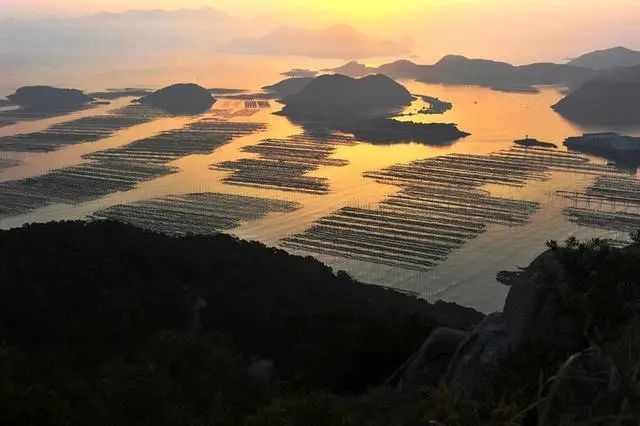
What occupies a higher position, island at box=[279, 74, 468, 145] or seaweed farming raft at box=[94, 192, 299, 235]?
island at box=[279, 74, 468, 145]

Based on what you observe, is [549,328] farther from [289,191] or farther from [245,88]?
[245,88]

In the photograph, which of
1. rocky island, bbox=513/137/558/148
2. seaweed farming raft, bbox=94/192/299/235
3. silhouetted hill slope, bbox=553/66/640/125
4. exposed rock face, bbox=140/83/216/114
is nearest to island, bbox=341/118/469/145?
rocky island, bbox=513/137/558/148

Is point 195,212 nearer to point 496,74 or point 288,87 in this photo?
point 288,87

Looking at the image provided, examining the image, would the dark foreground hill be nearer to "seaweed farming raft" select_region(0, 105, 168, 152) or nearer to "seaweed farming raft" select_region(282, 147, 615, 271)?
"seaweed farming raft" select_region(282, 147, 615, 271)

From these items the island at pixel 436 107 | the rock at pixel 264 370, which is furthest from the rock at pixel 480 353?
the island at pixel 436 107

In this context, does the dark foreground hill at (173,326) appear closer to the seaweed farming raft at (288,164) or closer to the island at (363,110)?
the seaweed farming raft at (288,164)

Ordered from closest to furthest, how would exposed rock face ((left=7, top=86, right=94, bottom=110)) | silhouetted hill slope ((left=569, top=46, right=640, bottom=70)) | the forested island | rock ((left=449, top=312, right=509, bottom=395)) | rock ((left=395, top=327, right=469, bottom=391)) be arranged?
the forested island → rock ((left=449, top=312, right=509, bottom=395)) → rock ((left=395, top=327, right=469, bottom=391)) → exposed rock face ((left=7, top=86, right=94, bottom=110)) → silhouetted hill slope ((left=569, top=46, right=640, bottom=70))

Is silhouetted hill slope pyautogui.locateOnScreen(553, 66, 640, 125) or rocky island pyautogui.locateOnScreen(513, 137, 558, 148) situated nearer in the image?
rocky island pyautogui.locateOnScreen(513, 137, 558, 148)
